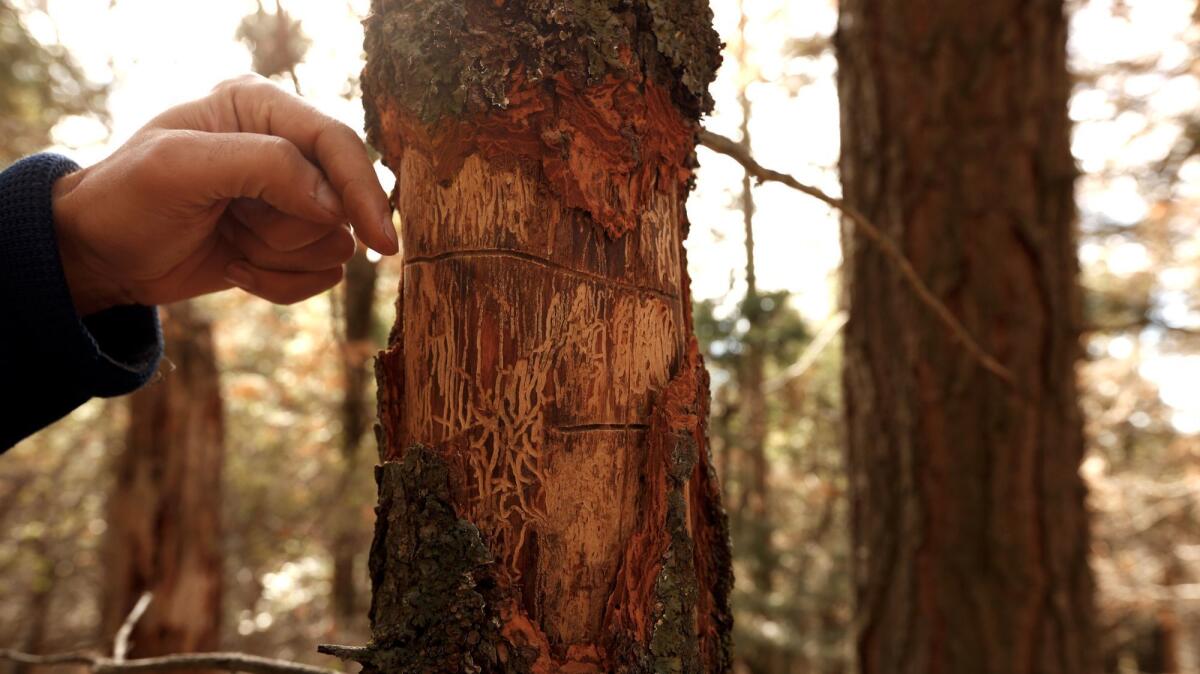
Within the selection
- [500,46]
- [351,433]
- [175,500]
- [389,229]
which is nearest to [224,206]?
[389,229]

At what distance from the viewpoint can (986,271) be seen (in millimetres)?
2621

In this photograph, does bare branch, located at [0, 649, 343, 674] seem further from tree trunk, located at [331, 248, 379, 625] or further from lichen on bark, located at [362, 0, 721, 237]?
tree trunk, located at [331, 248, 379, 625]

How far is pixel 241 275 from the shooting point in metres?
1.44

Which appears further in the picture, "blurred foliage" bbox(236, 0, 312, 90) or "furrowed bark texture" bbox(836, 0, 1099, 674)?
"furrowed bark texture" bbox(836, 0, 1099, 674)

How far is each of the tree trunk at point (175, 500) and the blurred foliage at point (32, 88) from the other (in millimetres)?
1549

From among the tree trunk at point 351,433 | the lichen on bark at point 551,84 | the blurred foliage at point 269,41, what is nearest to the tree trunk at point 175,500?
the tree trunk at point 351,433

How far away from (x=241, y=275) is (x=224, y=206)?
198 millimetres

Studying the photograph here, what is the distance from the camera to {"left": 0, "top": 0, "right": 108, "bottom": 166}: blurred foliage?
15.6 ft

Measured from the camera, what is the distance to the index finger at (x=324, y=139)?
1.12m

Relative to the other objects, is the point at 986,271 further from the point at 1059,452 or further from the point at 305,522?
the point at 305,522

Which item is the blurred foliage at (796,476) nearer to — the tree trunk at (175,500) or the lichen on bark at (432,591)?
the lichen on bark at (432,591)

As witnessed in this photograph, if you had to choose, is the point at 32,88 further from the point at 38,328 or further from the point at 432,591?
the point at 432,591

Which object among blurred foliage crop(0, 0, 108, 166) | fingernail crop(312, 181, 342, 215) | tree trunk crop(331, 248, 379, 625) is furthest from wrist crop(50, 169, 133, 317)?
tree trunk crop(331, 248, 379, 625)

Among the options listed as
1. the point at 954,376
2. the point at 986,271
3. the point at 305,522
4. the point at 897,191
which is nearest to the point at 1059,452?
the point at 954,376
